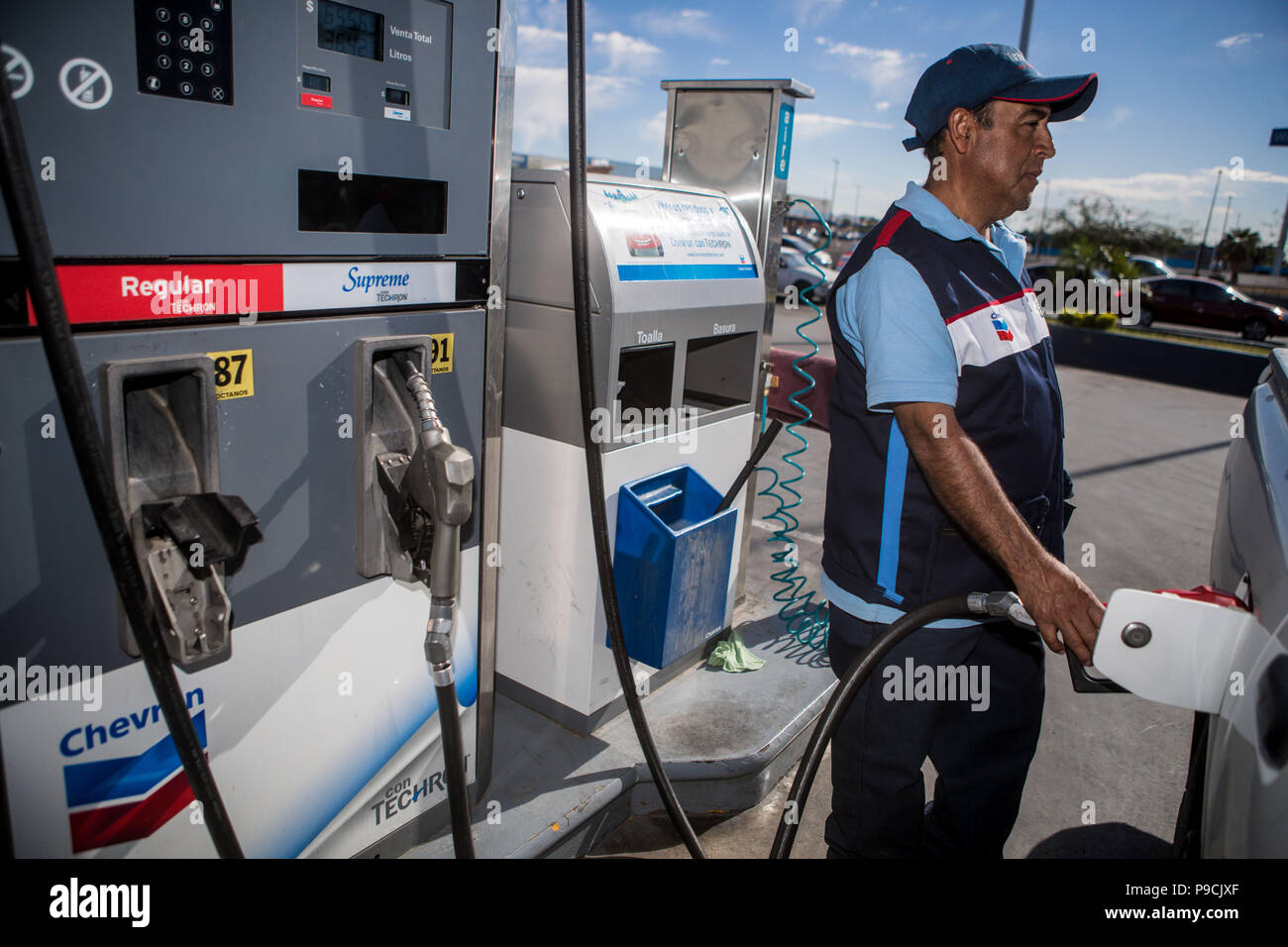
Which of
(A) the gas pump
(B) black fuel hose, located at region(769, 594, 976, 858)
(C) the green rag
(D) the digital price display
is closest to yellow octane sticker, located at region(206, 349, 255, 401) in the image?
(A) the gas pump

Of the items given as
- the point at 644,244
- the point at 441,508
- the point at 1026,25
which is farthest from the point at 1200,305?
the point at 441,508

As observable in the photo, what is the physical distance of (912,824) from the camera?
7.36ft

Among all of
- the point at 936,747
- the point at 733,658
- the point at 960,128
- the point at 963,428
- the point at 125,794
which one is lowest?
the point at 733,658

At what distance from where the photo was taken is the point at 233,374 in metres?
1.76

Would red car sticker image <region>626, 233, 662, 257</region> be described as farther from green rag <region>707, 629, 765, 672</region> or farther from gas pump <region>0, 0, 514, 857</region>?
green rag <region>707, 629, 765, 672</region>

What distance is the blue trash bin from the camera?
9.34 ft

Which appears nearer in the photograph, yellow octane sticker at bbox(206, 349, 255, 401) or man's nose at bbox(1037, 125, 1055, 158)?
yellow octane sticker at bbox(206, 349, 255, 401)

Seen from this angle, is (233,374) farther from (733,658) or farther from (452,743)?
(733,658)

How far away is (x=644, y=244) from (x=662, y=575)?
3.43ft

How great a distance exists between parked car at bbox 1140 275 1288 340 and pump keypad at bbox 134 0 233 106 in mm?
23642

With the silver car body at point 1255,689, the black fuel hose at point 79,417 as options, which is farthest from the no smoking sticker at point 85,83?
the silver car body at point 1255,689

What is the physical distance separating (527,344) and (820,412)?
3.24 m
